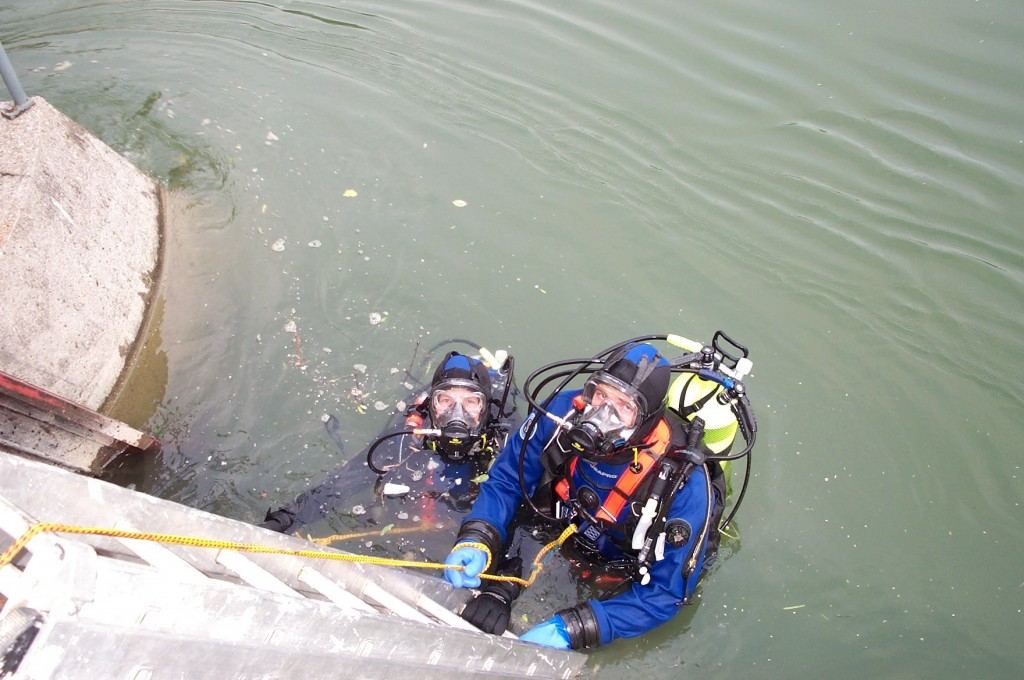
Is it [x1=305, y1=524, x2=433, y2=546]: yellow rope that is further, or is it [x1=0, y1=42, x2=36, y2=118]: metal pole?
[x1=0, y1=42, x2=36, y2=118]: metal pole

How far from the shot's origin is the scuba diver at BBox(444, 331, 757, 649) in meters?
3.32

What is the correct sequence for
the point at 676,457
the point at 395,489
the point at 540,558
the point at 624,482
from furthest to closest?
the point at 395,489
the point at 540,558
the point at 624,482
the point at 676,457

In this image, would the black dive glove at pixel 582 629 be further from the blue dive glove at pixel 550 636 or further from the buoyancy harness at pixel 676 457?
the buoyancy harness at pixel 676 457

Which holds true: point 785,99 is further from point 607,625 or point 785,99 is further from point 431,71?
point 607,625

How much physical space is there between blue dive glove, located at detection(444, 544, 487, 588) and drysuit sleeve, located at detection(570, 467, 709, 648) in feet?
1.74

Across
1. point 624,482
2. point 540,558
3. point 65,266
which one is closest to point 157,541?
point 624,482

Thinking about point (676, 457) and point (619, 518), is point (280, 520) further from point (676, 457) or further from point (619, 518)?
point (676, 457)

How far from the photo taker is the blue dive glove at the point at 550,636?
345 cm

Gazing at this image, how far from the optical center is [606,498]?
3.62 meters

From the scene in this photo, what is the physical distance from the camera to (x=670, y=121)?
680 centimetres

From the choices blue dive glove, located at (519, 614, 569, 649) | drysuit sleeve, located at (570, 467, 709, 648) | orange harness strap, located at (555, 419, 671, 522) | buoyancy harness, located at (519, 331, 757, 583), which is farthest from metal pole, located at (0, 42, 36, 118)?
drysuit sleeve, located at (570, 467, 709, 648)

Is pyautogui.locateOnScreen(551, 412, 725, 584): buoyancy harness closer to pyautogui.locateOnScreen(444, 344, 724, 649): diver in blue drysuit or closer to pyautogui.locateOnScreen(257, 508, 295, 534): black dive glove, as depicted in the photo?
pyautogui.locateOnScreen(444, 344, 724, 649): diver in blue drysuit

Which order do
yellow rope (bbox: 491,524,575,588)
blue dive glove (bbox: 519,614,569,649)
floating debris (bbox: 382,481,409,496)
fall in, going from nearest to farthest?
1. blue dive glove (bbox: 519,614,569,649)
2. yellow rope (bbox: 491,524,575,588)
3. floating debris (bbox: 382,481,409,496)

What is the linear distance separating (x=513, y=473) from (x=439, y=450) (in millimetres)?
410
